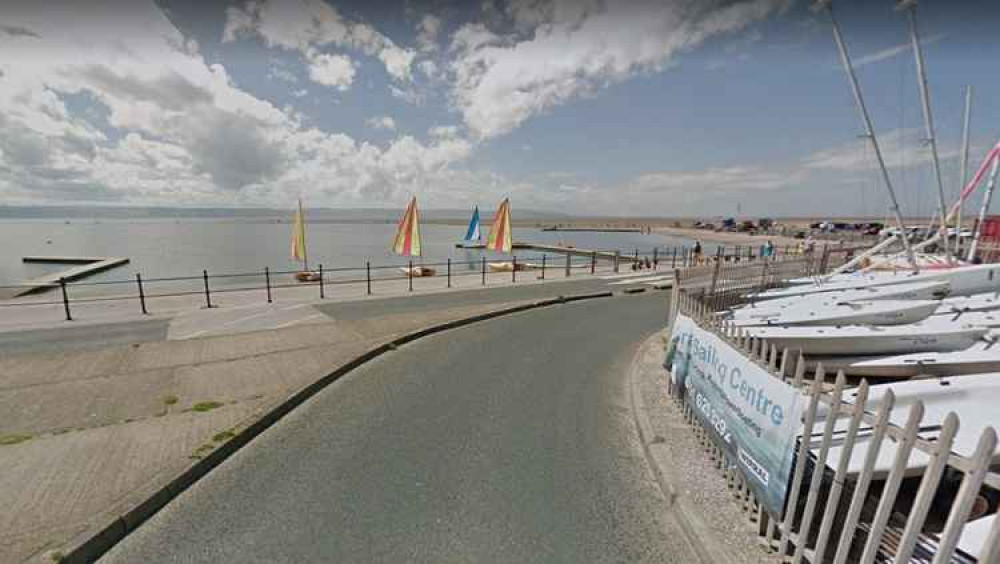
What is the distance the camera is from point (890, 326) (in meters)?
7.17

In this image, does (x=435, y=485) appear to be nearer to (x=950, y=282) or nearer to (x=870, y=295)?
(x=870, y=295)

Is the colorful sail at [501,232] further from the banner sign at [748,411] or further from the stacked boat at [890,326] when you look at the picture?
the banner sign at [748,411]

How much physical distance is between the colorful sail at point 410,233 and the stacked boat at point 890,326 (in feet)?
48.2

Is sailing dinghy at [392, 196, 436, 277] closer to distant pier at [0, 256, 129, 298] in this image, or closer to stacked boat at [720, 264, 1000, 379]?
distant pier at [0, 256, 129, 298]

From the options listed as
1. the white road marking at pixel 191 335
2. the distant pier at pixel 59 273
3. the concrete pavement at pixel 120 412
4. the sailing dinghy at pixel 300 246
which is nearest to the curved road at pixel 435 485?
the concrete pavement at pixel 120 412

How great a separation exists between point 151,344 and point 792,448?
31.6 feet

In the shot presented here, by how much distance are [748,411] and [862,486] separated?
Answer: 2.96 feet

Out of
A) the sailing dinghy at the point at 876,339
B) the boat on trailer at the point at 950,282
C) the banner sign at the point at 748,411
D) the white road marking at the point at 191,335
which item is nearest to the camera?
the banner sign at the point at 748,411

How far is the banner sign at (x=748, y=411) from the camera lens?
2752 millimetres

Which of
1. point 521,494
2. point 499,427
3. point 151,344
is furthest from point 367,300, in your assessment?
point 521,494

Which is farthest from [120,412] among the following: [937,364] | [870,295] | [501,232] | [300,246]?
[501,232]

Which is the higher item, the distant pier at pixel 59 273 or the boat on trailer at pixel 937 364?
the boat on trailer at pixel 937 364

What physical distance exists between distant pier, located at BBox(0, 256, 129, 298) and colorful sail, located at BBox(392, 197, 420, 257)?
38.7ft

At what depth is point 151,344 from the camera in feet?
24.4
